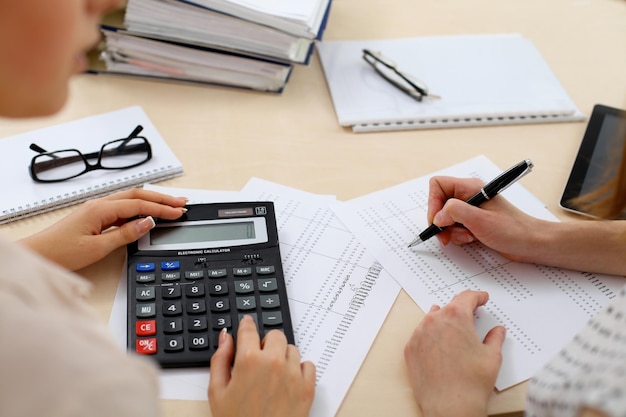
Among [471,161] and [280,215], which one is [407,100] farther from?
[280,215]

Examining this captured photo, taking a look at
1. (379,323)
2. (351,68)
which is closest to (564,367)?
(379,323)

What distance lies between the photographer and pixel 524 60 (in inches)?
50.0

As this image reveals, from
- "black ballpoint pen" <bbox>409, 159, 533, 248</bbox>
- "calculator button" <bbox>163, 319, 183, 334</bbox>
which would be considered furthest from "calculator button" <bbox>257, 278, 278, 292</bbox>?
"black ballpoint pen" <bbox>409, 159, 533, 248</bbox>

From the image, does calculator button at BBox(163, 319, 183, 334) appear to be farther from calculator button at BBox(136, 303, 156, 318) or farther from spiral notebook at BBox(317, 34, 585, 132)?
spiral notebook at BBox(317, 34, 585, 132)

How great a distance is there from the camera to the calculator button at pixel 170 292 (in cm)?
81

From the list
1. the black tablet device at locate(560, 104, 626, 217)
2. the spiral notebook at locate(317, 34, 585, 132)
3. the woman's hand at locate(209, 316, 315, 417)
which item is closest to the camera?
the woman's hand at locate(209, 316, 315, 417)

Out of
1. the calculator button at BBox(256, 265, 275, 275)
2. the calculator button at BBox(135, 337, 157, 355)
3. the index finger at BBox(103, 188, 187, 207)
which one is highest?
the index finger at BBox(103, 188, 187, 207)

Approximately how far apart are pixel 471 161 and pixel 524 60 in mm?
308

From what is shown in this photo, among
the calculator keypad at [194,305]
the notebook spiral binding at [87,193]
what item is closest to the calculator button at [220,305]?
the calculator keypad at [194,305]

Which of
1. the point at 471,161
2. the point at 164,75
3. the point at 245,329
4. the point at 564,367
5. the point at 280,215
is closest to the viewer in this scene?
the point at 564,367

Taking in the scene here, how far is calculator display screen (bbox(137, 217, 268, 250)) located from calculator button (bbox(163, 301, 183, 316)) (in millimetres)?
86

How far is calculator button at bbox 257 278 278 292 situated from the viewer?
828mm

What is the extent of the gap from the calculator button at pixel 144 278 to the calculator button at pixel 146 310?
3cm

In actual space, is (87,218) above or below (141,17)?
below
